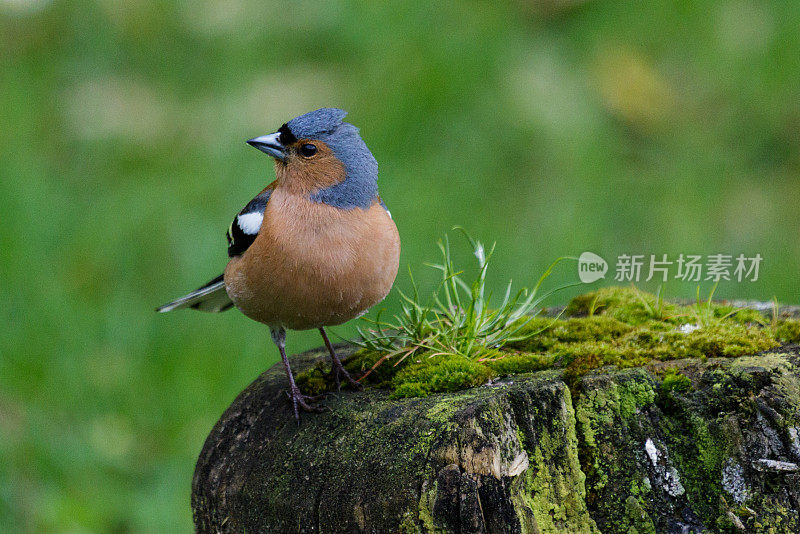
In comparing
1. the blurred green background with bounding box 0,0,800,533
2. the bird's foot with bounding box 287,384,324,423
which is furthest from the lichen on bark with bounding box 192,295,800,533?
the blurred green background with bounding box 0,0,800,533

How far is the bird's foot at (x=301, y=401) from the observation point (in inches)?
124

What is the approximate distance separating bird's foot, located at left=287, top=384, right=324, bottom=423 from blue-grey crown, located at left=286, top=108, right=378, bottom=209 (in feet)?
2.64

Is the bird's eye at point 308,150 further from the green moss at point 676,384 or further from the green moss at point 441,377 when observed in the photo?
the green moss at point 676,384

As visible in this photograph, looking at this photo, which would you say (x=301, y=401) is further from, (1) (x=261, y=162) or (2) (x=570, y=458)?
(1) (x=261, y=162)

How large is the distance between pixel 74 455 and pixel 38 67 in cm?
357

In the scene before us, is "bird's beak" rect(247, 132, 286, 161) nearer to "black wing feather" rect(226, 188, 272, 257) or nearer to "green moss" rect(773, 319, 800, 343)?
"black wing feather" rect(226, 188, 272, 257)

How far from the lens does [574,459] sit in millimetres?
2691

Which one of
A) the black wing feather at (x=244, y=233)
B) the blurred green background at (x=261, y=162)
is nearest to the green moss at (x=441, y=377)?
the black wing feather at (x=244, y=233)

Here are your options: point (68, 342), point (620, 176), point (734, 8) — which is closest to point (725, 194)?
point (620, 176)

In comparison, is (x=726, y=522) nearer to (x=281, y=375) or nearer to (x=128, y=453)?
(x=281, y=375)

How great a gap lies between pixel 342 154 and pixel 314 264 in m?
0.56

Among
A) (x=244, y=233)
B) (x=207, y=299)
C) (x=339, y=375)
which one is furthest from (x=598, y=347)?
(x=207, y=299)

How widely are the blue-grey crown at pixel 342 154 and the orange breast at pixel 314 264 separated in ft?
0.17

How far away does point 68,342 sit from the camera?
17.6ft
